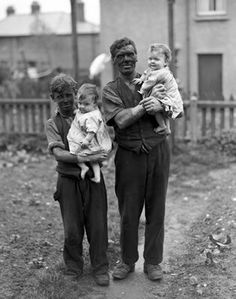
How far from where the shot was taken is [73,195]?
4.38 m

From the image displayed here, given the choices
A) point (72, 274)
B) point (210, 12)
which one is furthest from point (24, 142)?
point (210, 12)

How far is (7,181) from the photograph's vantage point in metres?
8.52

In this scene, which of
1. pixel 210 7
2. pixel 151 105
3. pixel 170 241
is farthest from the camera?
pixel 210 7

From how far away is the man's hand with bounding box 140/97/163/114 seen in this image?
405cm

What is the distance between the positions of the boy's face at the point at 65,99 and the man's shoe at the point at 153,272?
1.60m

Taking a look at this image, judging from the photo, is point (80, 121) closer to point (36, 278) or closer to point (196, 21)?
point (36, 278)

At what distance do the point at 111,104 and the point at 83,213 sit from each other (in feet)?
3.15

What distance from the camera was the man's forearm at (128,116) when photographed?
13.4 feet

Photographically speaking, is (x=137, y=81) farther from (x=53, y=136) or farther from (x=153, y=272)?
(x=153, y=272)


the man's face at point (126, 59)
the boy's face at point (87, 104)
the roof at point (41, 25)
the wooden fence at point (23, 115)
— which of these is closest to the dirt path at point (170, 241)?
the boy's face at point (87, 104)

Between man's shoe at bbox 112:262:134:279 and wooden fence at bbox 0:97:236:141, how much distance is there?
6.08 metres

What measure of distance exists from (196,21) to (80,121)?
15.2 metres

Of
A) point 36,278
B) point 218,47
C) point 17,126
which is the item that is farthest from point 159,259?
point 218,47

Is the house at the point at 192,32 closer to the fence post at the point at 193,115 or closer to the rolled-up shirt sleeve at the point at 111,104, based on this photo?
the fence post at the point at 193,115
